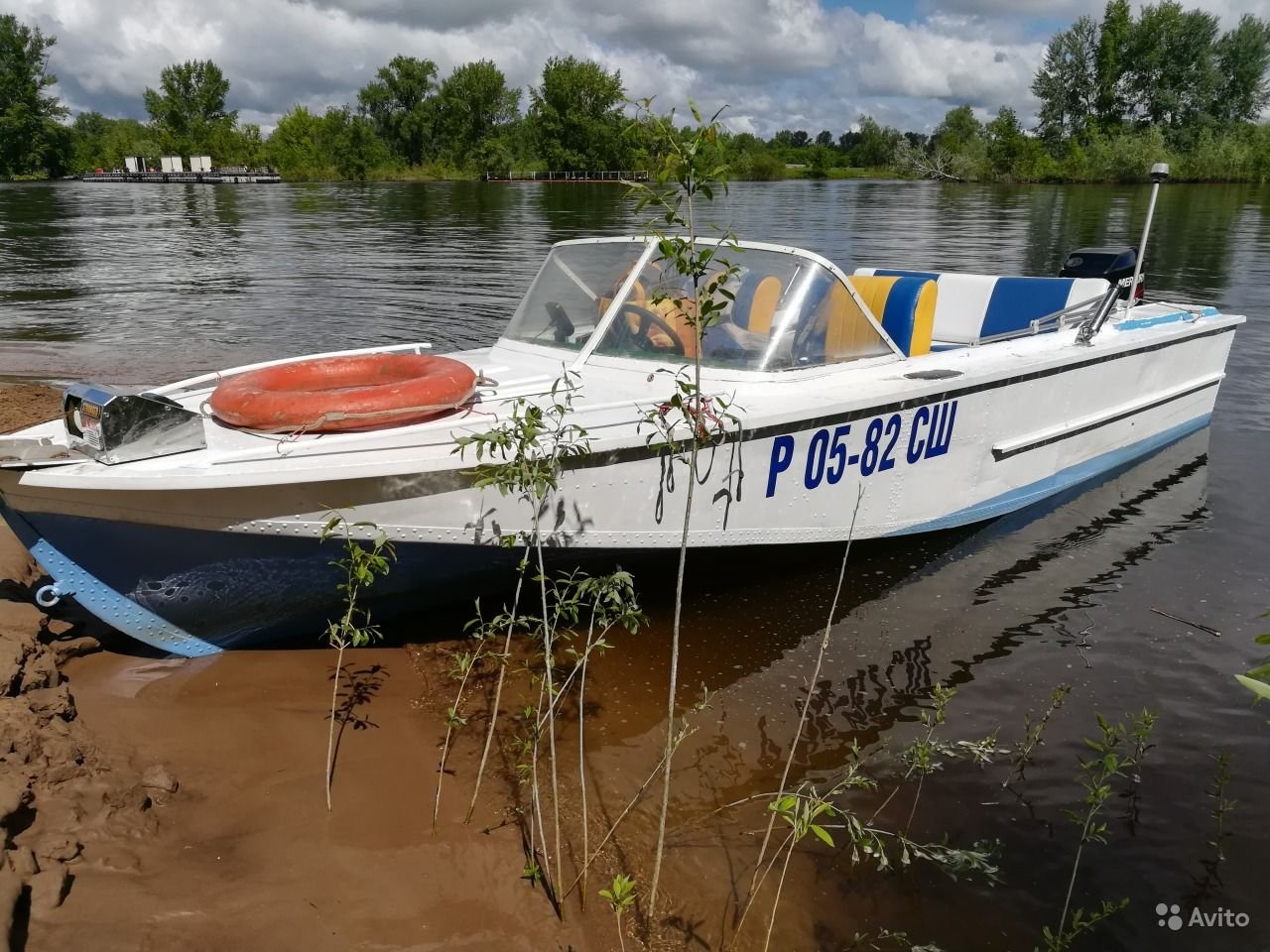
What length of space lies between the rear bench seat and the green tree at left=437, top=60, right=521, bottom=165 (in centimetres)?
8795

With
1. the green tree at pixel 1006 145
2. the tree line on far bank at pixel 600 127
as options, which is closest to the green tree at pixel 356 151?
the tree line on far bank at pixel 600 127

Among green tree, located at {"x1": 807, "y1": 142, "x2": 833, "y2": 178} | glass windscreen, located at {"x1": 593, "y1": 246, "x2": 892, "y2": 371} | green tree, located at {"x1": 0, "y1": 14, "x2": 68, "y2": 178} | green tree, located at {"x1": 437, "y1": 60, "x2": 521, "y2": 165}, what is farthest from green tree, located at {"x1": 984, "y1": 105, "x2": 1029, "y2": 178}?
green tree, located at {"x1": 0, "y1": 14, "x2": 68, "y2": 178}

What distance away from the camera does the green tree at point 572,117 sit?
255 feet

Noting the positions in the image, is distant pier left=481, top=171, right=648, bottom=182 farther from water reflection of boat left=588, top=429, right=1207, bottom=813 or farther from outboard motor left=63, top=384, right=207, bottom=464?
outboard motor left=63, top=384, right=207, bottom=464

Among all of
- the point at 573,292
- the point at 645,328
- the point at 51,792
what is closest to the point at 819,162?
the point at 573,292

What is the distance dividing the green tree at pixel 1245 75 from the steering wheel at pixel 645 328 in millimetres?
67807

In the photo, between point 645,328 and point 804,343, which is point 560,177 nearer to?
point 645,328

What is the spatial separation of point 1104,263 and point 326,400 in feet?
22.7

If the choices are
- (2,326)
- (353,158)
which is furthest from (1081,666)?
(353,158)

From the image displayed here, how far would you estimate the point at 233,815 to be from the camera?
2.91 metres

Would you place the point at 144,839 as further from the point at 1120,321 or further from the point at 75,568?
the point at 1120,321

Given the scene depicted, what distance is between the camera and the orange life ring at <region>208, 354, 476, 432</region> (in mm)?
3602

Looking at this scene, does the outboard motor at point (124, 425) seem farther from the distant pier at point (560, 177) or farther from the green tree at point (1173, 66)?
the distant pier at point (560, 177)

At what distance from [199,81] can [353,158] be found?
1087 inches
